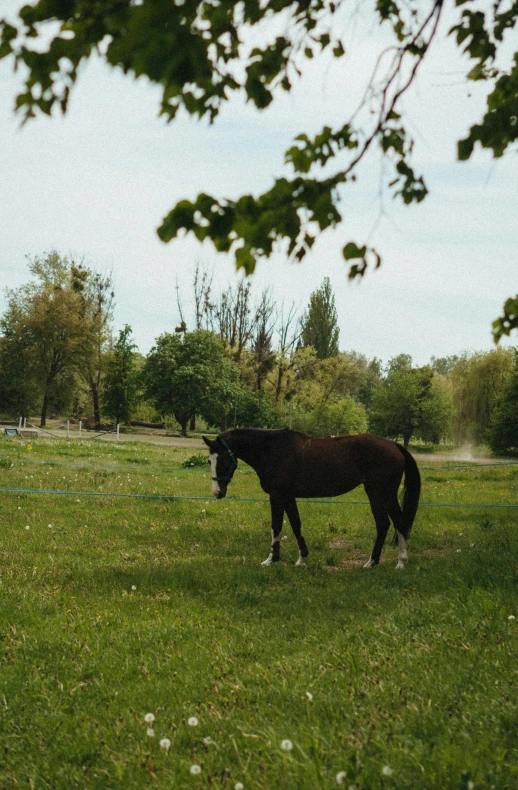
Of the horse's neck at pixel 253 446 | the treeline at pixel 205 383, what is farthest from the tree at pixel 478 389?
the horse's neck at pixel 253 446

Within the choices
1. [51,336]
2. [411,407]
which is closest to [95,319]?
[51,336]

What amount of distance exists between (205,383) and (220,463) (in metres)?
43.5

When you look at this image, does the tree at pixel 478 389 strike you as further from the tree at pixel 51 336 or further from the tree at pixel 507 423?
the tree at pixel 51 336

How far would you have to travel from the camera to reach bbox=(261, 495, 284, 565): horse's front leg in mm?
8945

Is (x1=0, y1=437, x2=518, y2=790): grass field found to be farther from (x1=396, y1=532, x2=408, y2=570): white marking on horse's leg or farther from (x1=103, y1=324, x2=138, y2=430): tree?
(x1=103, y1=324, x2=138, y2=430): tree

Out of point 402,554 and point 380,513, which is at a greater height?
point 380,513

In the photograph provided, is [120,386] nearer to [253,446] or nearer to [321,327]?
[321,327]

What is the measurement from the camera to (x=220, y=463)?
30.9ft

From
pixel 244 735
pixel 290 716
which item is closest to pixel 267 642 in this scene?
pixel 290 716

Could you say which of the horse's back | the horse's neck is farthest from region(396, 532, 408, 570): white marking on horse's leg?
the horse's neck

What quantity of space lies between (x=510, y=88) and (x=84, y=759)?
5.46m

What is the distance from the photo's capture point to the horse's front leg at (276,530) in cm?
895

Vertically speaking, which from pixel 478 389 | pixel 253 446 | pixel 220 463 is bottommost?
pixel 220 463

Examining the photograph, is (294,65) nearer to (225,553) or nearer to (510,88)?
(510,88)
